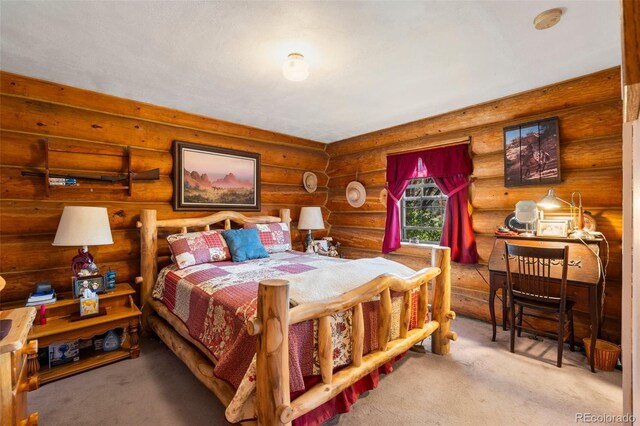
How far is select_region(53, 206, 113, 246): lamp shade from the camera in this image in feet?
7.43

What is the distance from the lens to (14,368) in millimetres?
1167

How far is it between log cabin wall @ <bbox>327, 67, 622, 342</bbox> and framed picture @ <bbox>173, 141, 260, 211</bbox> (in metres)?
1.58

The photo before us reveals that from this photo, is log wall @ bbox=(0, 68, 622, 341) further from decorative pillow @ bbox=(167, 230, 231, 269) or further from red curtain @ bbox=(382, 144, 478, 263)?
decorative pillow @ bbox=(167, 230, 231, 269)

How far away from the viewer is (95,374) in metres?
2.25

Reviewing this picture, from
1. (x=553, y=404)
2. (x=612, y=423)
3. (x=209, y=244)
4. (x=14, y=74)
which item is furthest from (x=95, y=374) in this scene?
(x=612, y=423)

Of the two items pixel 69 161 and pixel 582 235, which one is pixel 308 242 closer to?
pixel 69 161

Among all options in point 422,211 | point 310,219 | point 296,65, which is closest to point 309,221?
point 310,219

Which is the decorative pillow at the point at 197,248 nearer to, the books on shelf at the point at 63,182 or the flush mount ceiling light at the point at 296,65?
the books on shelf at the point at 63,182

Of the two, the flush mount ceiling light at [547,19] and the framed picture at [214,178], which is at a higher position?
the flush mount ceiling light at [547,19]

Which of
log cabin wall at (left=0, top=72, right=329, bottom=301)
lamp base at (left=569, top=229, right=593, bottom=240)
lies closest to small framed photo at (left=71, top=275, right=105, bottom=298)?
log cabin wall at (left=0, top=72, right=329, bottom=301)

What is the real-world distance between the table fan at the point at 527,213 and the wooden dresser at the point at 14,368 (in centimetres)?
347

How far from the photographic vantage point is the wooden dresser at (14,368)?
3.42 ft

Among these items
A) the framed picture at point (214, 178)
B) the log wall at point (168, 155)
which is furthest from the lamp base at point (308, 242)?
the log wall at point (168, 155)

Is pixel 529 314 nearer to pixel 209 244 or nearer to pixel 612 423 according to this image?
pixel 612 423
